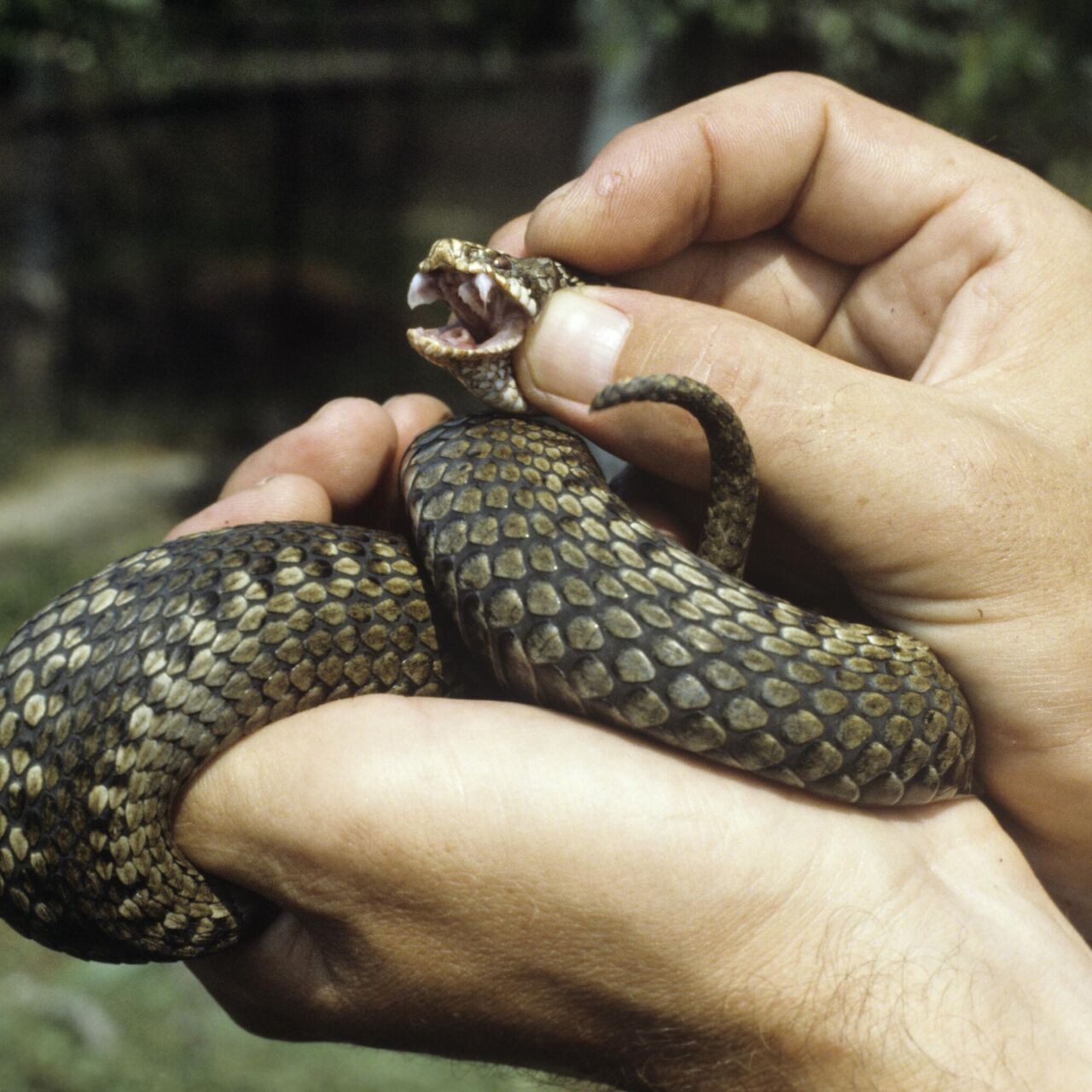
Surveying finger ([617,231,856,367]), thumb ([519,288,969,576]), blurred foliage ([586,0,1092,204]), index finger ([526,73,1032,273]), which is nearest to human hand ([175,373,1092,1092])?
thumb ([519,288,969,576])

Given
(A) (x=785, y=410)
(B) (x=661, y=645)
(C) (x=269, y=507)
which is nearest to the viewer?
(B) (x=661, y=645)

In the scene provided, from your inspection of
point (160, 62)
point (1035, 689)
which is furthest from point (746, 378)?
point (160, 62)

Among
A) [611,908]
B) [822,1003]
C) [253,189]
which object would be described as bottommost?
[253,189]

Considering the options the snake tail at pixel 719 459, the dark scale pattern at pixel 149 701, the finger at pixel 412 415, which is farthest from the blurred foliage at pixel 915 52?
the dark scale pattern at pixel 149 701

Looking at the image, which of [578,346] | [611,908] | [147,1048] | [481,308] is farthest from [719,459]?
[147,1048]

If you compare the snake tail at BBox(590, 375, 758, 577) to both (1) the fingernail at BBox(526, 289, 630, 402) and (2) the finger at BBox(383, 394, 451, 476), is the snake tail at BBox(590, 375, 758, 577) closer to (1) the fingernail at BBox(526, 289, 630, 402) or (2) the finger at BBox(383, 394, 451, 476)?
(1) the fingernail at BBox(526, 289, 630, 402)

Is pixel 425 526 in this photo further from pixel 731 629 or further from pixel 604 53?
pixel 604 53

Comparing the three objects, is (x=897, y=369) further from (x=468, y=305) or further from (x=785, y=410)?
(x=468, y=305)
